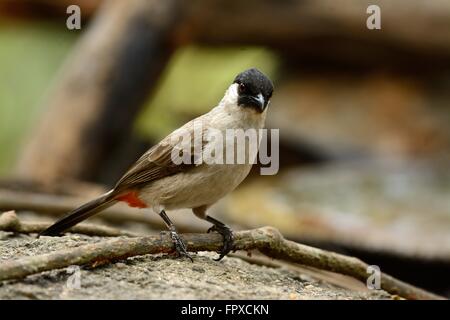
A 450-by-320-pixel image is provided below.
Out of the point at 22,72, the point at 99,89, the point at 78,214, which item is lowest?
the point at 78,214

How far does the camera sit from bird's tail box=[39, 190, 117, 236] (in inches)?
136

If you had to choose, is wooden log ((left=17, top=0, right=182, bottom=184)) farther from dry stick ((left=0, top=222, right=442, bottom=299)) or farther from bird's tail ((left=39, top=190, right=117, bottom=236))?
dry stick ((left=0, top=222, right=442, bottom=299))

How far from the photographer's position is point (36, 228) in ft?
11.3

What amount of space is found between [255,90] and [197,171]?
0.40 m

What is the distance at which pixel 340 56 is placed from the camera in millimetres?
8234

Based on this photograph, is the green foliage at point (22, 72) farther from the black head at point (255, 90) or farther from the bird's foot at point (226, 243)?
the bird's foot at point (226, 243)

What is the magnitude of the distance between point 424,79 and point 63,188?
169 inches

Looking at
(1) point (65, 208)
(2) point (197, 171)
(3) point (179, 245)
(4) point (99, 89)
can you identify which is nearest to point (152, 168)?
(2) point (197, 171)

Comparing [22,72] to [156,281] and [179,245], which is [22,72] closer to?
[179,245]

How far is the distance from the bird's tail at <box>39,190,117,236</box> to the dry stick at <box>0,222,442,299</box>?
0.61 metres

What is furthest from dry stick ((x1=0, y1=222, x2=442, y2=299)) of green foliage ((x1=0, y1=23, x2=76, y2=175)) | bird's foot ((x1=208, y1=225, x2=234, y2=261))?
green foliage ((x1=0, y1=23, x2=76, y2=175))

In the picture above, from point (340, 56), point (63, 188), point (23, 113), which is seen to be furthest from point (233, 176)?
point (23, 113)
